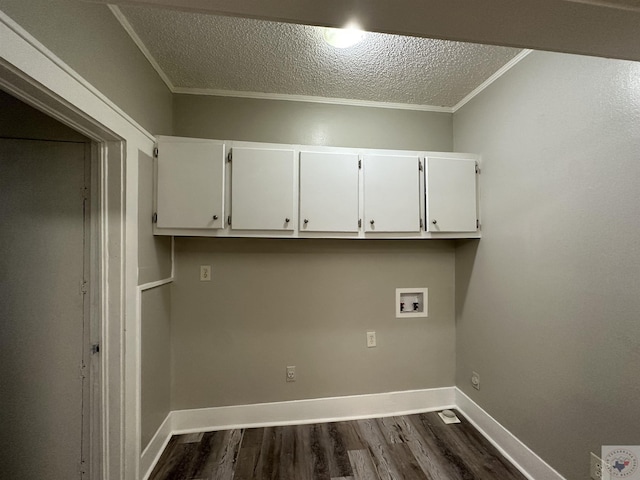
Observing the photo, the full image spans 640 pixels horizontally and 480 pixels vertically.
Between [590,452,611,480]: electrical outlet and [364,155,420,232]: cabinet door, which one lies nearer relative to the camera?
[590,452,611,480]: electrical outlet

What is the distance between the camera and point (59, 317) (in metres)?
1.37

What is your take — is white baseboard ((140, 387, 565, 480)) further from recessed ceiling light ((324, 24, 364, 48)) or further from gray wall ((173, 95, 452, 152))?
recessed ceiling light ((324, 24, 364, 48))

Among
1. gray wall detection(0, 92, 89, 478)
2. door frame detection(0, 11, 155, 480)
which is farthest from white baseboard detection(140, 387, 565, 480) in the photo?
gray wall detection(0, 92, 89, 478)

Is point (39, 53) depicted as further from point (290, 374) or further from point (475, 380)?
point (475, 380)

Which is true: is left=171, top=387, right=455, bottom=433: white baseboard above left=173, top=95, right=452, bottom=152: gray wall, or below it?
below

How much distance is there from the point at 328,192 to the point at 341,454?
1820 mm

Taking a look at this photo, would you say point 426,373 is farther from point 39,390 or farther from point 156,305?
point 39,390

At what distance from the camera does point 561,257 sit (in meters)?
1.44

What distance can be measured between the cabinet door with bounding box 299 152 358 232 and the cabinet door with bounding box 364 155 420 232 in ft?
0.35

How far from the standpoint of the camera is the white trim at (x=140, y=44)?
1.33m

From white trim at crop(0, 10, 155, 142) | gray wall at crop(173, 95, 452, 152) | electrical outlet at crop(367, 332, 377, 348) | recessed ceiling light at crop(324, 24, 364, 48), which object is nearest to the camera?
white trim at crop(0, 10, 155, 142)

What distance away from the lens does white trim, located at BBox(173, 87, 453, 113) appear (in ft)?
6.76

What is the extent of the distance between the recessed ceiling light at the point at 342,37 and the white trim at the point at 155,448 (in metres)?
2.71

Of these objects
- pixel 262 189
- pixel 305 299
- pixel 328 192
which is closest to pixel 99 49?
pixel 262 189
